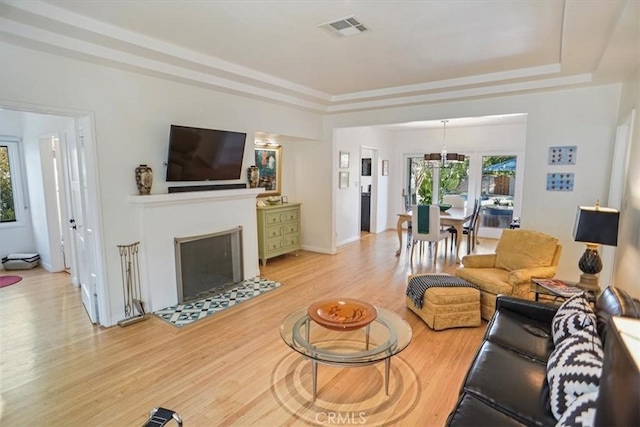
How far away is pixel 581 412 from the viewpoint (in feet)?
4.20

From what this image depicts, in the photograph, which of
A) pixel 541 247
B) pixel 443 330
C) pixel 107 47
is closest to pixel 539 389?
pixel 443 330

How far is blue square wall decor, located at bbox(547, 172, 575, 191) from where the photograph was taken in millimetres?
4133

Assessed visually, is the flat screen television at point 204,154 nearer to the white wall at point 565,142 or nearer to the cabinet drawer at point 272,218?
the cabinet drawer at point 272,218

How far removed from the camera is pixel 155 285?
371cm

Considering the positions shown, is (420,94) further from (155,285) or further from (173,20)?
(155,285)

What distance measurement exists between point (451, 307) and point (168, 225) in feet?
10.1

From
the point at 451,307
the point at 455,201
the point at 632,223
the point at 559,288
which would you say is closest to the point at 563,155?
the point at 632,223

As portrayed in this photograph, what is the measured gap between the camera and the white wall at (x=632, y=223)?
2.38 meters

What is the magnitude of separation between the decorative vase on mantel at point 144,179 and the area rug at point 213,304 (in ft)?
4.27

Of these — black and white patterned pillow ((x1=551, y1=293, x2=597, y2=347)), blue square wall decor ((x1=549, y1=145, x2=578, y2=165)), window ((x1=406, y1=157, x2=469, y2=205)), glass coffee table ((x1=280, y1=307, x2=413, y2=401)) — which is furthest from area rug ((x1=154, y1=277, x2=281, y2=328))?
window ((x1=406, y1=157, x2=469, y2=205))

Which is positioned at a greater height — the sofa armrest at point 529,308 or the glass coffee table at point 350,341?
the sofa armrest at point 529,308

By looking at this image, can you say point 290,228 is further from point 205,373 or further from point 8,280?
point 8,280

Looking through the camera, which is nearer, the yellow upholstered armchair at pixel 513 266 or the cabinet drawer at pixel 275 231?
the yellow upholstered armchair at pixel 513 266

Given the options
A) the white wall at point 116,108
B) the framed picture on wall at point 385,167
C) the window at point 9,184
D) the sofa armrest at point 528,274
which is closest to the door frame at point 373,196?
the framed picture on wall at point 385,167
